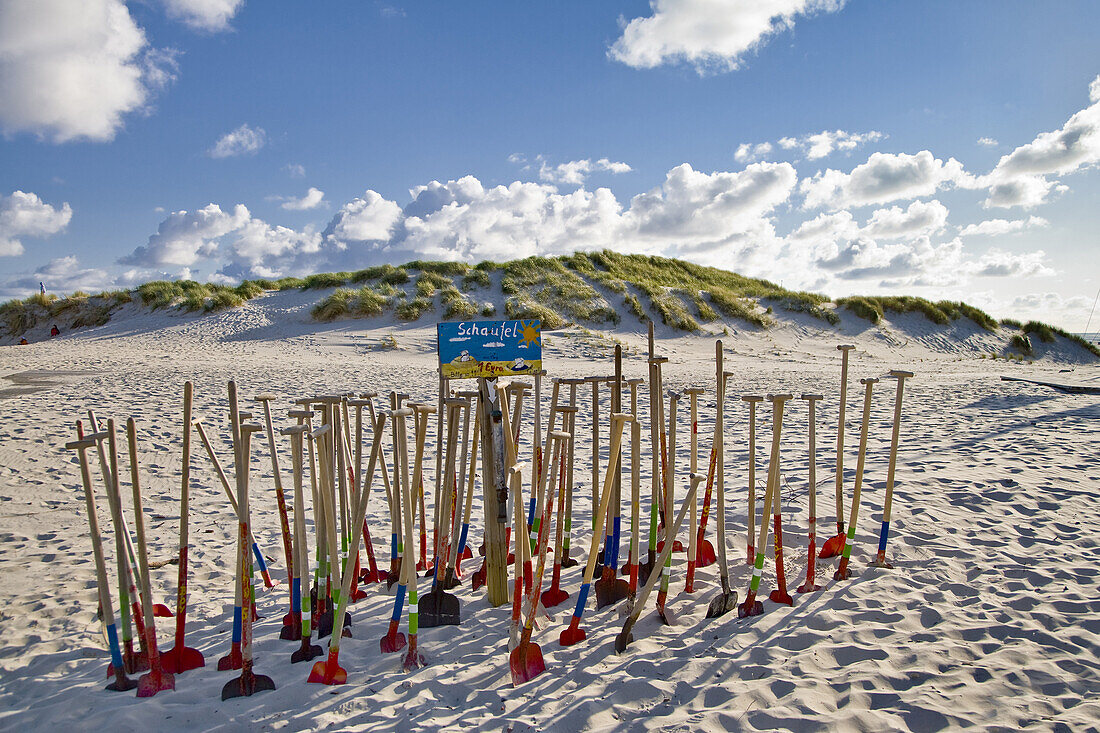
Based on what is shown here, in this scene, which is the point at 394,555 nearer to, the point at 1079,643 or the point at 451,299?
the point at 1079,643

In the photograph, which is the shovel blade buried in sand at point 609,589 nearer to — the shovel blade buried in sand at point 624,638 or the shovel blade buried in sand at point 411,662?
the shovel blade buried in sand at point 624,638

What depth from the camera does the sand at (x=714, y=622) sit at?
2.65m

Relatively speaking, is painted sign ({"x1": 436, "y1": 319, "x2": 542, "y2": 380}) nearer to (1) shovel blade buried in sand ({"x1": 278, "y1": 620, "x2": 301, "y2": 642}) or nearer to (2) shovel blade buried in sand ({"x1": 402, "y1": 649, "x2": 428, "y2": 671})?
(2) shovel blade buried in sand ({"x1": 402, "y1": 649, "x2": 428, "y2": 671})

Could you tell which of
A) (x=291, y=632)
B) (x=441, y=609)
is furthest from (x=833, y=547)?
(x=291, y=632)

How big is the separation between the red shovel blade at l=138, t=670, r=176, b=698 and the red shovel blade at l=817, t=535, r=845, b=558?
3.95 m

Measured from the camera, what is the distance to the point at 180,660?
3029mm

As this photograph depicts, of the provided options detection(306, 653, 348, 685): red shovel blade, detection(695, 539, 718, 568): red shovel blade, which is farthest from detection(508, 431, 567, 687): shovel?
detection(695, 539, 718, 568): red shovel blade

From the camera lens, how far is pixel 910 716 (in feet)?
8.33

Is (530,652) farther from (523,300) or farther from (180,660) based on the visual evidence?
(523,300)

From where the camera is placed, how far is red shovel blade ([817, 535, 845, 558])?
4125 millimetres

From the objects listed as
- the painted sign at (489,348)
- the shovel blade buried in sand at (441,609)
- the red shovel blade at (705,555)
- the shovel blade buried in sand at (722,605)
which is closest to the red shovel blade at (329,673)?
the shovel blade buried in sand at (441,609)

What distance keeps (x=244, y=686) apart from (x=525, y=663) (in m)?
1.30

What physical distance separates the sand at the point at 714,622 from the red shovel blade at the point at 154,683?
0.06 m

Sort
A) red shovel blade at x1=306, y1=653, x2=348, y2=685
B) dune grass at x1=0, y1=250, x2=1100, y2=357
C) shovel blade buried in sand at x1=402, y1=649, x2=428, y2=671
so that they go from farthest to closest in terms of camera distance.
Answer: dune grass at x1=0, y1=250, x2=1100, y2=357 → shovel blade buried in sand at x1=402, y1=649, x2=428, y2=671 → red shovel blade at x1=306, y1=653, x2=348, y2=685
